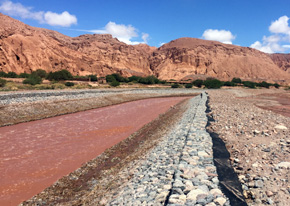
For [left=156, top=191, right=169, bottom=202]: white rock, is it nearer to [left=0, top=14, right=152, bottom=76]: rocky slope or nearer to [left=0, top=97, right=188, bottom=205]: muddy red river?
[left=0, top=97, right=188, bottom=205]: muddy red river

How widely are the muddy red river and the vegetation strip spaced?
19.3ft

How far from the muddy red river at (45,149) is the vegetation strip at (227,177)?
5.87 metres

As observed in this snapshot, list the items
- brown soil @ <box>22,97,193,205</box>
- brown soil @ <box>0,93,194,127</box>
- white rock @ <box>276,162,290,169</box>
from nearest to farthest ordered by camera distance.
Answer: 1. white rock @ <box>276,162,290,169</box>
2. brown soil @ <box>22,97,193,205</box>
3. brown soil @ <box>0,93,194,127</box>

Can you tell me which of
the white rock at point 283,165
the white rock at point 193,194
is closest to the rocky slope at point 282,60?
the white rock at point 283,165

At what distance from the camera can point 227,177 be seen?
5.38 metres

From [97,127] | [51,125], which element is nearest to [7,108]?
[51,125]

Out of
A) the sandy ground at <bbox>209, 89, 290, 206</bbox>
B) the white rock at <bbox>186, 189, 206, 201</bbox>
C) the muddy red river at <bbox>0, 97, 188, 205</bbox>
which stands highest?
the sandy ground at <bbox>209, 89, 290, 206</bbox>

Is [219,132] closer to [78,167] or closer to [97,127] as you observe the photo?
[78,167]

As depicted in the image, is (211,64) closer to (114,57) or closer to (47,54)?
(114,57)

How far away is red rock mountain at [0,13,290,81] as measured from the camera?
7169 centimetres

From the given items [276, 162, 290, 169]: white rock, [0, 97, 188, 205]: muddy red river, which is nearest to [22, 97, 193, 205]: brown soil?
Result: [0, 97, 188, 205]: muddy red river

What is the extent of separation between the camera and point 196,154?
6.93 metres

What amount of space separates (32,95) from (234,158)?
24615 millimetres

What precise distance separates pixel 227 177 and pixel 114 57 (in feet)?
364
